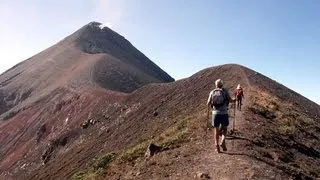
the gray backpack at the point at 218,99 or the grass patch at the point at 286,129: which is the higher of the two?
the gray backpack at the point at 218,99

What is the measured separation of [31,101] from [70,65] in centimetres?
2137

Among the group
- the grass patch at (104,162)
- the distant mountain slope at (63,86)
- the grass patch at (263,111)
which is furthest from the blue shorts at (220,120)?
the distant mountain slope at (63,86)

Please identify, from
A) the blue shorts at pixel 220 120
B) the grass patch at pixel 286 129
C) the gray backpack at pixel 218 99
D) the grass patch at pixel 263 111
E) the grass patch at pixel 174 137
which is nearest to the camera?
the gray backpack at pixel 218 99

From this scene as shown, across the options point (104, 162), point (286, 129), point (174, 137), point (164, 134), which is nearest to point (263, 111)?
point (286, 129)

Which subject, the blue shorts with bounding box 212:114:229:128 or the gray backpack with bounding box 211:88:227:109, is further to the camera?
the blue shorts with bounding box 212:114:229:128

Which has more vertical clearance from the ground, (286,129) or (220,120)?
(220,120)

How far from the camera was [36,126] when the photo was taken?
240ft

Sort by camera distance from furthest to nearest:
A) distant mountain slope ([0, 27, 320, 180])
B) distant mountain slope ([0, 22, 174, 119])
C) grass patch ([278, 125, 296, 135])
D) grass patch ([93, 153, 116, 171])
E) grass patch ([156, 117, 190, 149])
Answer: distant mountain slope ([0, 22, 174, 119]) < grass patch ([278, 125, 296, 135]) < grass patch ([93, 153, 116, 171]) < grass patch ([156, 117, 190, 149]) < distant mountain slope ([0, 27, 320, 180])

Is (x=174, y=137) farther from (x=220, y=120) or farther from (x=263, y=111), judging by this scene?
(x=263, y=111)

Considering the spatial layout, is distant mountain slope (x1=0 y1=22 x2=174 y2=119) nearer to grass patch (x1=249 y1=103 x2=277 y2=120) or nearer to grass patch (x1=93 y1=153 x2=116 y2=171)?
grass patch (x1=249 y1=103 x2=277 y2=120)

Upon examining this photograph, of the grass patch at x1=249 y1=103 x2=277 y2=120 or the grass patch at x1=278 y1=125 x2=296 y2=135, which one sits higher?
the grass patch at x1=249 y1=103 x2=277 y2=120

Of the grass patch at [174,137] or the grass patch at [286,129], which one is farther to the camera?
the grass patch at [286,129]

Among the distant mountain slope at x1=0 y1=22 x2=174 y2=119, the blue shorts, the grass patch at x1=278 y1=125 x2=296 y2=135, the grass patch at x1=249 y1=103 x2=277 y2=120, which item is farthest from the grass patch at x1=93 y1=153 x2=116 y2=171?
the distant mountain slope at x1=0 y1=22 x2=174 y2=119

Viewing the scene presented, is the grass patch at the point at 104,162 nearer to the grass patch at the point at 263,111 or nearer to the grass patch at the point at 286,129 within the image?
the grass patch at the point at 263,111
